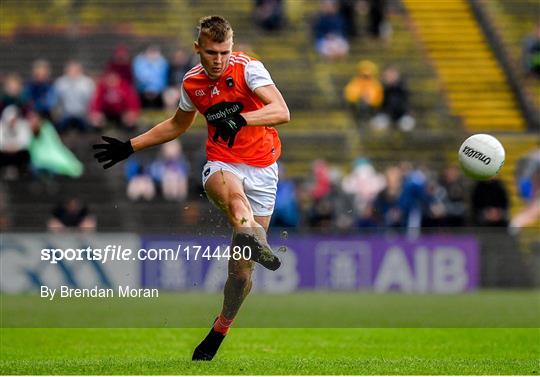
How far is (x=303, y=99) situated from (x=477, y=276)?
289 inches

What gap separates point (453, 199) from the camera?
25453 mm

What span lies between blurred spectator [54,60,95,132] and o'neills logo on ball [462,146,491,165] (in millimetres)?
A: 15352

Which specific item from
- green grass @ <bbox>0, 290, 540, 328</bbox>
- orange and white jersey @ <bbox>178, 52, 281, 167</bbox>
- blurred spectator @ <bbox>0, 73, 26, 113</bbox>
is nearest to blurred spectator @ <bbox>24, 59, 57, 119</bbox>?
blurred spectator @ <bbox>0, 73, 26, 113</bbox>

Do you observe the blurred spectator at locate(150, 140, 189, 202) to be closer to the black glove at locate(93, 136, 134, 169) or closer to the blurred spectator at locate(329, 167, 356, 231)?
the blurred spectator at locate(329, 167, 356, 231)

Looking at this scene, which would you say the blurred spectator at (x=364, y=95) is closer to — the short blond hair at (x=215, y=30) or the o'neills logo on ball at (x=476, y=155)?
the o'neills logo on ball at (x=476, y=155)

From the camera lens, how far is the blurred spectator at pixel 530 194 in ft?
88.3

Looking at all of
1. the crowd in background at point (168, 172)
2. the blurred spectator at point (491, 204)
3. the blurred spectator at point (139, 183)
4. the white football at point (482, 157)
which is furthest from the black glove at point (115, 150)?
the blurred spectator at point (491, 204)

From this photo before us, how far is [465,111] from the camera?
31984 mm

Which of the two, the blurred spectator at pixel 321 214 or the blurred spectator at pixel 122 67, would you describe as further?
the blurred spectator at pixel 122 67

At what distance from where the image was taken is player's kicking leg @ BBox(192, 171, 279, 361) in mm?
10680

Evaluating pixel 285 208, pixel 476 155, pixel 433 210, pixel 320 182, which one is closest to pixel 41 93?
pixel 285 208

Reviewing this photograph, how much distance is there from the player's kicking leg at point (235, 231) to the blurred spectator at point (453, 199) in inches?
565

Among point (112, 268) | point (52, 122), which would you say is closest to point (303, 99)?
point (52, 122)

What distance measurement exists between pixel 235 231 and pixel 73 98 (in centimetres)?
1632
